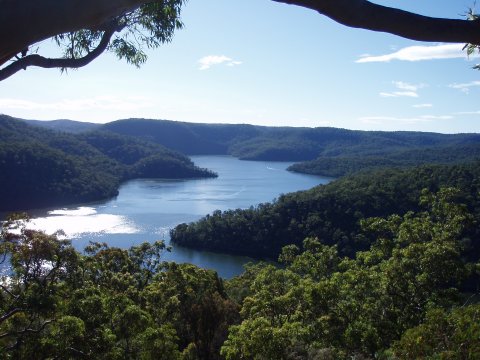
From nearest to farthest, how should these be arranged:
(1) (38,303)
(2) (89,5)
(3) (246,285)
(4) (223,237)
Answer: (2) (89,5) < (1) (38,303) < (3) (246,285) < (4) (223,237)

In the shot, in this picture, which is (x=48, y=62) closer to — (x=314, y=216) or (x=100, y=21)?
(x=100, y=21)

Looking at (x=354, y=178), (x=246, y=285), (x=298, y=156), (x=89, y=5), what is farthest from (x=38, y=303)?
(x=298, y=156)

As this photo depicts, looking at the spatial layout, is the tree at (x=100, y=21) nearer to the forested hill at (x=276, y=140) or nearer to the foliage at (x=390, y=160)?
the foliage at (x=390, y=160)

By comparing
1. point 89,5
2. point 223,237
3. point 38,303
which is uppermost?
point 89,5

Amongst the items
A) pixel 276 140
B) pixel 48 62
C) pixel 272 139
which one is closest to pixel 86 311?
pixel 48 62

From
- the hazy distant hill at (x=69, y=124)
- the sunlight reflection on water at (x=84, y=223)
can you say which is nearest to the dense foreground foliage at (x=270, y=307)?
the sunlight reflection on water at (x=84, y=223)

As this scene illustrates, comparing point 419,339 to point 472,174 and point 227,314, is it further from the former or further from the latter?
point 472,174
